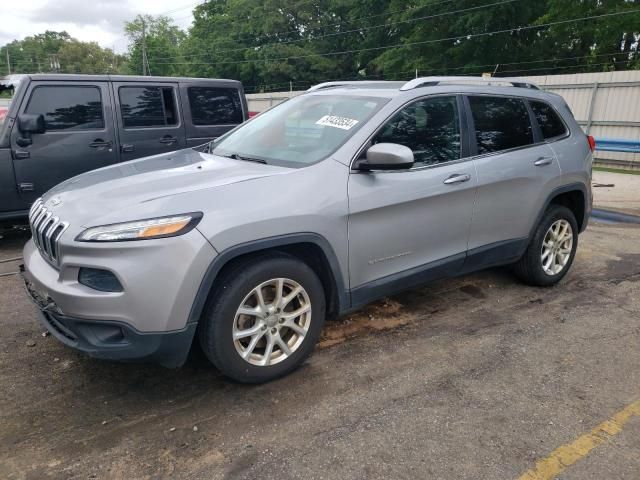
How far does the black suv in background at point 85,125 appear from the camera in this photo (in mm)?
5770

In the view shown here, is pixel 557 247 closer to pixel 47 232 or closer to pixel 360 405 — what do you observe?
pixel 360 405

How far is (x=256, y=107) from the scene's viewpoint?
90.3ft

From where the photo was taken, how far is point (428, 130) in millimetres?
3777

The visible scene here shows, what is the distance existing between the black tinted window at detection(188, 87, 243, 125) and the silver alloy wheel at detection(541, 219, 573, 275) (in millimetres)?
4650

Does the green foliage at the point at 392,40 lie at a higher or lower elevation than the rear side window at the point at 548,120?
higher

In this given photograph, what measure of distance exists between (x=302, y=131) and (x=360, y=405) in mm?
1904

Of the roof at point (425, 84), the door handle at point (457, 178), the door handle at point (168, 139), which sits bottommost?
the door handle at point (457, 178)

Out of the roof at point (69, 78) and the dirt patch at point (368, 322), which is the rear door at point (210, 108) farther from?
the dirt patch at point (368, 322)

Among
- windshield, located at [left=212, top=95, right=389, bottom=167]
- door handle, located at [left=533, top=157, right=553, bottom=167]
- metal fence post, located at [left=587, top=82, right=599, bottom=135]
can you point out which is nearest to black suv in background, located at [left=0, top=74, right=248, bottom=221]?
windshield, located at [left=212, top=95, right=389, bottom=167]

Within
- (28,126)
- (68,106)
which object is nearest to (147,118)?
(68,106)

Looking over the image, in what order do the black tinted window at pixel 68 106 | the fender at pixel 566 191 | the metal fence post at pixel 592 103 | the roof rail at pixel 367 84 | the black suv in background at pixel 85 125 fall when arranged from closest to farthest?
1. the roof rail at pixel 367 84
2. the fender at pixel 566 191
3. the black suv in background at pixel 85 125
4. the black tinted window at pixel 68 106
5. the metal fence post at pixel 592 103

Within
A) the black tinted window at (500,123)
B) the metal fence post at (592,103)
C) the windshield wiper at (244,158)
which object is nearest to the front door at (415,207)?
the black tinted window at (500,123)

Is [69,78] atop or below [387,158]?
atop

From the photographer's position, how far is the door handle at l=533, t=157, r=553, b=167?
441cm
